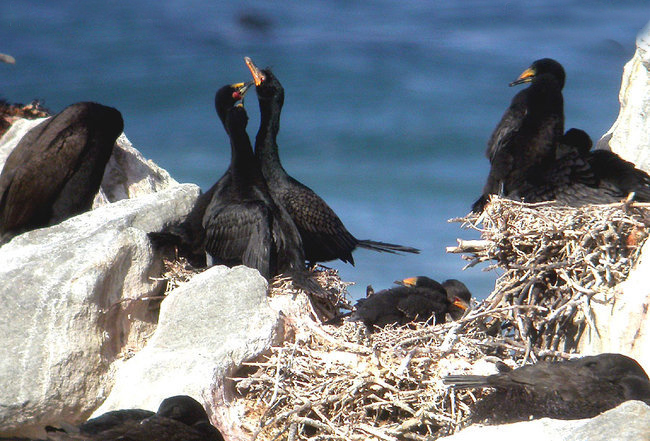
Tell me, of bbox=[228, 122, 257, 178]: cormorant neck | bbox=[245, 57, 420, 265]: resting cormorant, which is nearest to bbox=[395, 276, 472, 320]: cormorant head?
bbox=[245, 57, 420, 265]: resting cormorant

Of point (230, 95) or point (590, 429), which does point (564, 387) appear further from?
point (230, 95)

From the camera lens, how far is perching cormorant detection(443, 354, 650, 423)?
557cm

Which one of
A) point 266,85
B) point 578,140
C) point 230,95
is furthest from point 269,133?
point 578,140

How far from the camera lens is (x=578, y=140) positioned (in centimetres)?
895

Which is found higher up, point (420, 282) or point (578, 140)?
point (578, 140)

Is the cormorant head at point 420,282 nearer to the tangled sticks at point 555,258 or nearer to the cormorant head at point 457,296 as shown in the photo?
the cormorant head at point 457,296

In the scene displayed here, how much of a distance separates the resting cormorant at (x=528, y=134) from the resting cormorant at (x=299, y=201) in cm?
97

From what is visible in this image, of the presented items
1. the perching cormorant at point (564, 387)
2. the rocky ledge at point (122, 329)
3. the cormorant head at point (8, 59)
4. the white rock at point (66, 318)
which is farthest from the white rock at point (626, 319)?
the cormorant head at point (8, 59)

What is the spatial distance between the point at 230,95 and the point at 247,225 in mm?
1247

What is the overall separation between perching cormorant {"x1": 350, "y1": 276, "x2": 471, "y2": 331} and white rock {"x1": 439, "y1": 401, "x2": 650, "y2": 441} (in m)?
3.06

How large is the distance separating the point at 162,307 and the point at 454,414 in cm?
200

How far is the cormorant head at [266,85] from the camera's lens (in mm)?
9406

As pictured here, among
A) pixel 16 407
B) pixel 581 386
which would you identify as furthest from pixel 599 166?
pixel 16 407

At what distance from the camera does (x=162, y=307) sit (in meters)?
7.10
